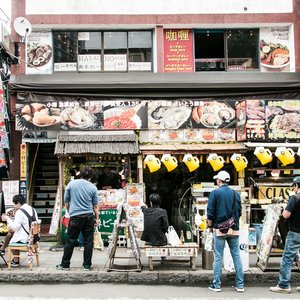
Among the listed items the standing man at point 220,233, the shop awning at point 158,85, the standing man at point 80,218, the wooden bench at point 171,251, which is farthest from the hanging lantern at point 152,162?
the standing man at point 220,233

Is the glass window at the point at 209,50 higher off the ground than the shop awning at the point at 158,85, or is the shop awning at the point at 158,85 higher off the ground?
the glass window at the point at 209,50

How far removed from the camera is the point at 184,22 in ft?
48.3

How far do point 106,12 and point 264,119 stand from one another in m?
6.01

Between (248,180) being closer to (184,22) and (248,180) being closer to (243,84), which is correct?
(243,84)

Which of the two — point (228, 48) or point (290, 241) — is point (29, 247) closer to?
point (290, 241)

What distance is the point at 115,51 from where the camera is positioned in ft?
49.4

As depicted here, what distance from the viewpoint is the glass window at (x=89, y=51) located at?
14.9 m

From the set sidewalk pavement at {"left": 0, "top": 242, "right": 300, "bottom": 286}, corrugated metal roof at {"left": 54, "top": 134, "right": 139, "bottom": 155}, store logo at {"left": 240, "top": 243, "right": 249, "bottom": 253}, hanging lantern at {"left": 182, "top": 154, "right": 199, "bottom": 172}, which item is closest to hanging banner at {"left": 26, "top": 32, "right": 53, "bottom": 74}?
corrugated metal roof at {"left": 54, "top": 134, "right": 139, "bottom": 155}

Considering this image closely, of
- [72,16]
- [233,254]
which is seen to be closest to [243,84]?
[72,16]

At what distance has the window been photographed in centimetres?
1520

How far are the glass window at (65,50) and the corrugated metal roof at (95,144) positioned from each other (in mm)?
2878

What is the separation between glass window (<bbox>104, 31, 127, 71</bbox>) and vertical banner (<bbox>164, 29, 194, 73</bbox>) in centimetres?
135

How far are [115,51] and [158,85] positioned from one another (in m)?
2.17

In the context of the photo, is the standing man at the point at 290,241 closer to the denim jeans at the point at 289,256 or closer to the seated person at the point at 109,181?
the denim jeans at the point at 289,256
